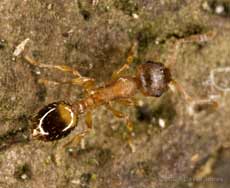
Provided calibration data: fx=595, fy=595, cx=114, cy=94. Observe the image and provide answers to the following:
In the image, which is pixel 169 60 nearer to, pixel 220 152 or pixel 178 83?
pixel 178 83

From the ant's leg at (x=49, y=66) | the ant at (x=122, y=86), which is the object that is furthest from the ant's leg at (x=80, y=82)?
the ant's leg at (x=49, y=66)

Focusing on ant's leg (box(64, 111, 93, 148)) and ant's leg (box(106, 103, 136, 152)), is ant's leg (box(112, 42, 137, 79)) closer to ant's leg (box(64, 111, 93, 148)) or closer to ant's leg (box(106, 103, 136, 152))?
ant's leg (box(106, 103, 136, 152))

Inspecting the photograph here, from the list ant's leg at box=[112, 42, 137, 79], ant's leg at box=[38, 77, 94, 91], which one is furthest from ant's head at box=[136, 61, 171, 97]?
ant's leg at box=[38, 77, 94, 91]

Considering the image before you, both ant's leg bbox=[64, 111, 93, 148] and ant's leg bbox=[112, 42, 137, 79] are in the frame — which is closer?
ant's leg bbox=[64, 111, 93, 148]

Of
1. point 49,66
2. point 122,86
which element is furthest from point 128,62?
point 49,66

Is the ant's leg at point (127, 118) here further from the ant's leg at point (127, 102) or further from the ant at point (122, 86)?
the ant's leg at point (127, 102)

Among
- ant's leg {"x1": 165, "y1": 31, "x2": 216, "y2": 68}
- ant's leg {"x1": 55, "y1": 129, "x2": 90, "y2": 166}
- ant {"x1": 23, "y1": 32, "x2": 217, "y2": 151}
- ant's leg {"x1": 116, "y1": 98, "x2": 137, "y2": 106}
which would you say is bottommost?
ant's leg {"x1": 55, "y1": 129, "x2": 90, "y2": 166}
